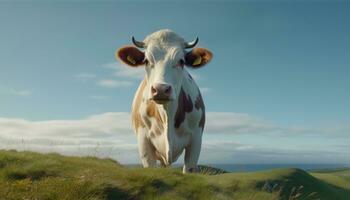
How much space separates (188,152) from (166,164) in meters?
0.62

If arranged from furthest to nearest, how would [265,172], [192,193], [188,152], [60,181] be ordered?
[188,152] → [265,172] → [192,193] → [60,181]

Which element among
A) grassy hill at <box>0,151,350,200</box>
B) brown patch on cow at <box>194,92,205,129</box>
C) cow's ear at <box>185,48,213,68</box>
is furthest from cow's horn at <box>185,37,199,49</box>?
grassy hill at <box>0,151,350,200</box>

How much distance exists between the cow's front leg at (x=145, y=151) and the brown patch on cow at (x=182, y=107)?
2.92 ft

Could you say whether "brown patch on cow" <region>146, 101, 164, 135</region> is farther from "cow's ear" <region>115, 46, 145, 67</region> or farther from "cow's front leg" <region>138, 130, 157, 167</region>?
"cow's ear" <region>115, 46, 145, 67</region>

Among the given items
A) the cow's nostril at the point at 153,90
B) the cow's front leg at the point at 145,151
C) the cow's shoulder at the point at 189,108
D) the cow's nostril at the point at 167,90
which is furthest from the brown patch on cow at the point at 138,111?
the cow's nostril at the point at 167,90

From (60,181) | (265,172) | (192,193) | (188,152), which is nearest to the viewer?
(60,181)

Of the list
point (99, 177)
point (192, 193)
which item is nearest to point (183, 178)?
point (192, 193)

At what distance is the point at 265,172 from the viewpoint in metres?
10.1

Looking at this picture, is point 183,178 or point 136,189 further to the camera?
point 183,178

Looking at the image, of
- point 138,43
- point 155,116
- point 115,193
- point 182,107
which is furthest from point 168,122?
point 115,193

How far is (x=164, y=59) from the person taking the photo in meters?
9.89

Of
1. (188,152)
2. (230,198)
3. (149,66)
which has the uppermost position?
(149,66)

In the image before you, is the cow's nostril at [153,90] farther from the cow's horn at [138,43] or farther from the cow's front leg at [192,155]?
the cow's front leg at [192,155]

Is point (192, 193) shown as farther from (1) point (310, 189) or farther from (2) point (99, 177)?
(1) point (310, 189)
